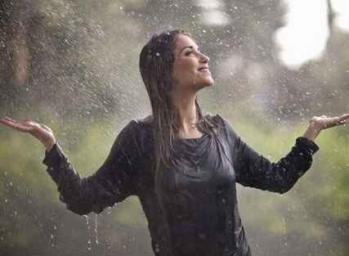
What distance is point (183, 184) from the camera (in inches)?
62.2

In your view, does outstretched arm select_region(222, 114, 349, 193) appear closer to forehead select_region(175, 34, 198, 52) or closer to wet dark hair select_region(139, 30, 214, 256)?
wet dark hair select_region(139, 30, 214, 256)

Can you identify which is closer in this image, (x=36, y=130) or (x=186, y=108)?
(x=36, y=130)

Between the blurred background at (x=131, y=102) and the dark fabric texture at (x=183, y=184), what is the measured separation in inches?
111

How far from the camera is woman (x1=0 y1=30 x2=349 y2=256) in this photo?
1.60m

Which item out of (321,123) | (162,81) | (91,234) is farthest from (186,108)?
(91,234)

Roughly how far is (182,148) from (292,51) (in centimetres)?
420

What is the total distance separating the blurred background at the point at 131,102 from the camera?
5.03 meters

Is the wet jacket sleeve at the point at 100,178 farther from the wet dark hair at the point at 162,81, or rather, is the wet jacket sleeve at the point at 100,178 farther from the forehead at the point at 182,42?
the forehead at the point at 182,42

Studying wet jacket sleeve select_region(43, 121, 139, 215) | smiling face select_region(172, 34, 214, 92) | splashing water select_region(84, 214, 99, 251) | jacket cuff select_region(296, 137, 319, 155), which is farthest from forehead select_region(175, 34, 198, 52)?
splashing water select_region(84, 214, 99, 251)

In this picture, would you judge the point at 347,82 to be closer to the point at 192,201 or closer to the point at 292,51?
the point at 292,51

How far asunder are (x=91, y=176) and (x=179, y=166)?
0.94 feet

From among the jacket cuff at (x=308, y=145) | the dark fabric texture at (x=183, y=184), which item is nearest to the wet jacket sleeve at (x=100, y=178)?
the dark fabric texture at (x=183, y=184)

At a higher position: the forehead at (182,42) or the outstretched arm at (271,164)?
the forehead at (182,42)

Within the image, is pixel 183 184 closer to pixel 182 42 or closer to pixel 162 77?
pixel 162 77
